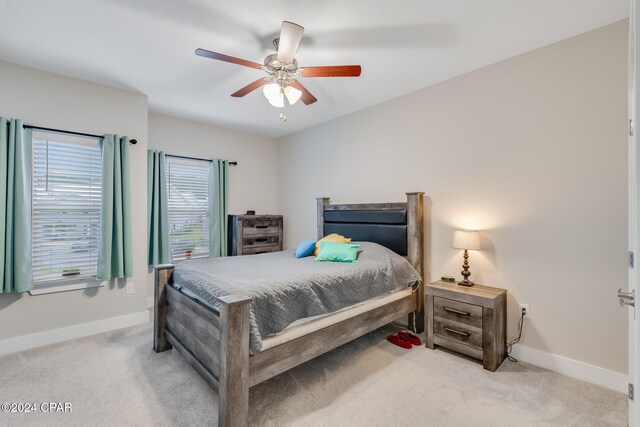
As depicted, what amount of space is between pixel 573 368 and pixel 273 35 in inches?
138

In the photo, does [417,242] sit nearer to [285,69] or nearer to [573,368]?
[573,368]

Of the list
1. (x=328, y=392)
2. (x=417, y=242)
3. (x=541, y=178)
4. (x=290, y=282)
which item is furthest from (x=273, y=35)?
(x=328, y=392)

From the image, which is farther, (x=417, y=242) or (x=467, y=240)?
(x=417, y=242)

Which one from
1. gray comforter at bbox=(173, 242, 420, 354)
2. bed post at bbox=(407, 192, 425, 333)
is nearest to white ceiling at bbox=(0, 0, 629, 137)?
bed post at bbox=(407, 192, 425, 333)

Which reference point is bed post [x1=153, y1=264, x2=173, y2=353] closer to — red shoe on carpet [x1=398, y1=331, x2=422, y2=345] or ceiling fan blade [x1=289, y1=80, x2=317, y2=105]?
ceiling fan blade [x1=289, y1=80, x2=317, y2=105]

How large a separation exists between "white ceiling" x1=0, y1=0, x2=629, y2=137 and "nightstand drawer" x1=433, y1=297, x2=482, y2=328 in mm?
2198

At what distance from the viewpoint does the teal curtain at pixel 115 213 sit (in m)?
3.14

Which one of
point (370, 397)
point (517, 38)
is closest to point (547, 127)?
point (517, 38)

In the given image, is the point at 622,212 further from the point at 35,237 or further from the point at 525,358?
the point at 35,237

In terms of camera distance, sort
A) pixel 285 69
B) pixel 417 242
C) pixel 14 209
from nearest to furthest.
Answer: pixel 285 69
pixel 14 209
pixel 417 242

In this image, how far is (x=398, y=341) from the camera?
283 centimetres

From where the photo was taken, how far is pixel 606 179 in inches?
85.4

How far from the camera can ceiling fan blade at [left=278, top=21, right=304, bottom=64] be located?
1.82m

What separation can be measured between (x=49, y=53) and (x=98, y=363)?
2.71 metres
